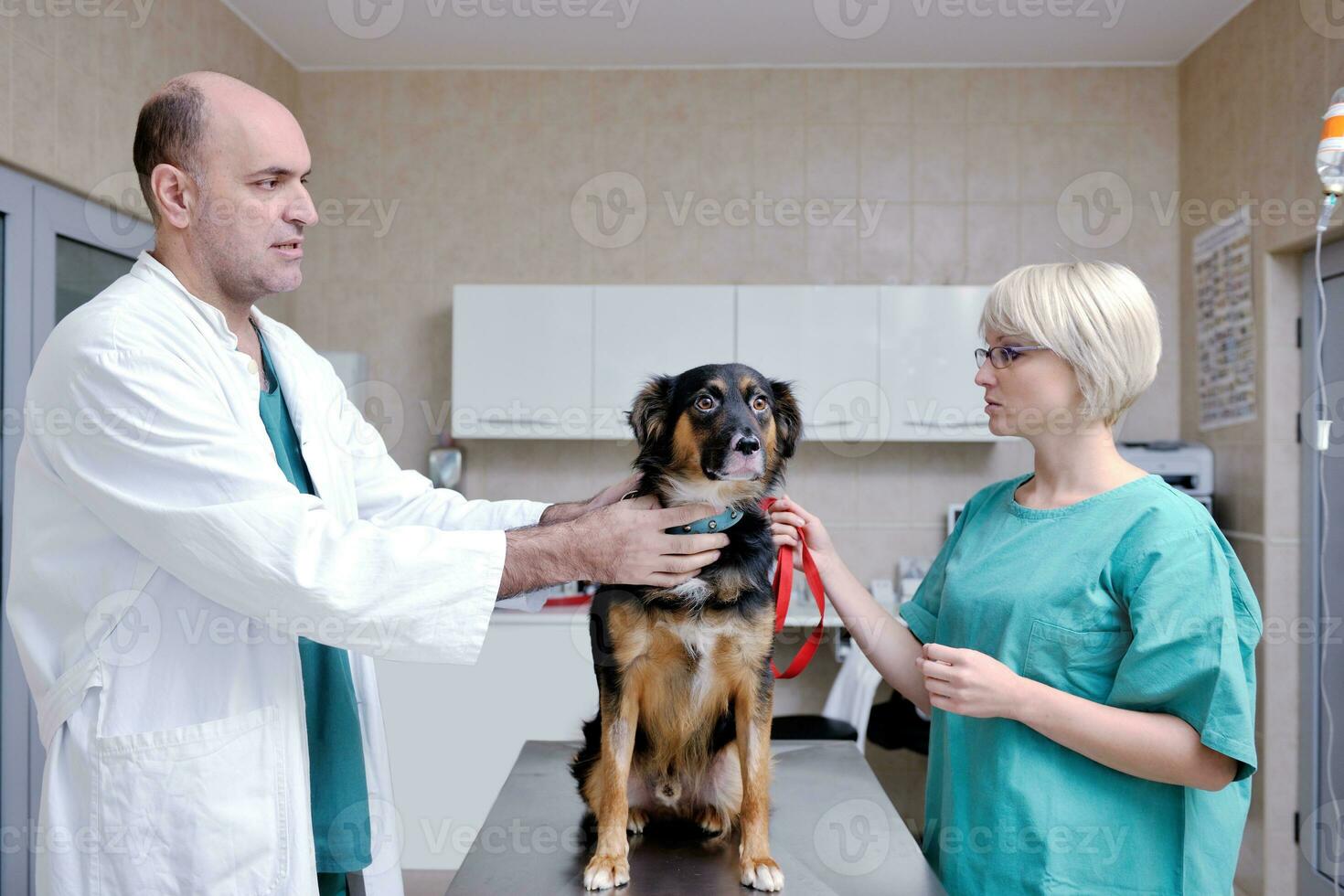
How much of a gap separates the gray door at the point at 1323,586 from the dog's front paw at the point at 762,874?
2.85 metres

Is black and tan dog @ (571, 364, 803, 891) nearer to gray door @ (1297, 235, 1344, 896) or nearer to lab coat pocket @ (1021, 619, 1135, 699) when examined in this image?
lab coat pocket @ (1021, 619, 1135, 699)

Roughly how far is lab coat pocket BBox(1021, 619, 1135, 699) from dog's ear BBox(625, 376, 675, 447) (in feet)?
2.14

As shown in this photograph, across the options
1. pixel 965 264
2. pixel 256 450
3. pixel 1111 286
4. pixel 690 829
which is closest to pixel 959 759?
pixel 690 829

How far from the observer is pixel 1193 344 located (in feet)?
14.5

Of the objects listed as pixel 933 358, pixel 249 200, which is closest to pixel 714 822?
pixel 249 200

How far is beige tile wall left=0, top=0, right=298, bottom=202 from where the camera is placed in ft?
9.42

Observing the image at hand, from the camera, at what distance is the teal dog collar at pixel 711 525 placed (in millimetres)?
1469

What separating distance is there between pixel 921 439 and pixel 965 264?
90 cm

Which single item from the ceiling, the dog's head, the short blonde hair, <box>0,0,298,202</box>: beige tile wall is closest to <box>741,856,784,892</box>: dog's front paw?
the dog's head

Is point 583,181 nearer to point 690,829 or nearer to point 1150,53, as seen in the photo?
point 1150,53

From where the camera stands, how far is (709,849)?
149 centimetres

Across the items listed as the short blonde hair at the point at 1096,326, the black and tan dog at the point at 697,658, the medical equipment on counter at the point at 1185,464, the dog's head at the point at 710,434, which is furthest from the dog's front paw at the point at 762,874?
the medical equipment on counter at the point at 1185,464

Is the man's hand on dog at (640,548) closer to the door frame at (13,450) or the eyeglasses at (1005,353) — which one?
the eyeglasses at (1005,353)

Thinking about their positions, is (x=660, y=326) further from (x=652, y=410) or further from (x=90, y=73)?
(x=652, y=410)
